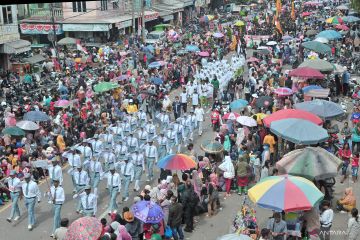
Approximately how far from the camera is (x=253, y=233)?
10.4 metres

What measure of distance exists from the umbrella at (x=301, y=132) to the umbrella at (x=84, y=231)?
601 centimetres

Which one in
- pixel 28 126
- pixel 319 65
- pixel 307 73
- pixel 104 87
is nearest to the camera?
pixel 28 126

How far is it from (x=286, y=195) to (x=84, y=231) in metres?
3.71

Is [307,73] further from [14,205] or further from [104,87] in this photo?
[14,205]

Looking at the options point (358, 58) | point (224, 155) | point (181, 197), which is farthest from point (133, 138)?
point (358, 58)

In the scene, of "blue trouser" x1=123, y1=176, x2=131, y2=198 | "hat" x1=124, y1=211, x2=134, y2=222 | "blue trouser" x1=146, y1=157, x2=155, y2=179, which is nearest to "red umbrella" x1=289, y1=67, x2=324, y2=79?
"blue trouser" x1=146, y1=157, x2=155, y2=179

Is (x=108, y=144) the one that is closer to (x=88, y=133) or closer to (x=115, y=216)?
(x=88, y=133)

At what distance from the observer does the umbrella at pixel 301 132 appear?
13.2m

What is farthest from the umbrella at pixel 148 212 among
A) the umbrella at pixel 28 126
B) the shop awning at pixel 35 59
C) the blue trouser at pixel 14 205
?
the shop awning at pixel 35 59

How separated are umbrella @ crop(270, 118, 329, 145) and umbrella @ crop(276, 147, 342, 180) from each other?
1.26m

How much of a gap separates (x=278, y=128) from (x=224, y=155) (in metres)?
1.96

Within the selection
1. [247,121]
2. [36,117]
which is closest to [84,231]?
[247,121]

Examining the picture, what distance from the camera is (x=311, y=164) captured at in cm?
1170

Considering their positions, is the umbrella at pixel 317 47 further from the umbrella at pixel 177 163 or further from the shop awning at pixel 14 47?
the shop awning at pixel 14 47
